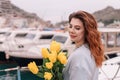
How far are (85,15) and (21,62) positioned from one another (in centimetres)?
2045

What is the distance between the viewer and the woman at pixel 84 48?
255cm

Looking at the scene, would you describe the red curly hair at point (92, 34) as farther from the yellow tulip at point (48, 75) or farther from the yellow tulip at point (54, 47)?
the yellow tulip at point (48, 75)

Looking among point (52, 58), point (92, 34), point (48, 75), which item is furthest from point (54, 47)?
point (92, 34)

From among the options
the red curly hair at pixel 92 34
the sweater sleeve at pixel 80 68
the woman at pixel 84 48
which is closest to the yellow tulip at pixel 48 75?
the woman at pixel 84 48

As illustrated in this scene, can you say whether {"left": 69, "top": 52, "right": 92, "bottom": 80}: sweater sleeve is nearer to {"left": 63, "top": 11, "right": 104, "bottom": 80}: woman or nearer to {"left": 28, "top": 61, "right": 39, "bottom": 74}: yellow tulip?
Answer: {"left": 63, "top": 11, "right": 104, "bottom": 80}: woman

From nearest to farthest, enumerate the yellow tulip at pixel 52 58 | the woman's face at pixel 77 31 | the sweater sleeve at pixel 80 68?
the sweater sleeve at pixel 80 68, the woman's face at pixel 77 31, the yellow tulip at pixel 52 58

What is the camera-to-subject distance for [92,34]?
2615mm

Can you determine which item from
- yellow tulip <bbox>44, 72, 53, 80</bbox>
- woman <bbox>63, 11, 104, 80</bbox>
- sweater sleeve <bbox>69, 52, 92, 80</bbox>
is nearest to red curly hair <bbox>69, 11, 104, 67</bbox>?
woman <bbox>63, 11, 104, 80</bbox>

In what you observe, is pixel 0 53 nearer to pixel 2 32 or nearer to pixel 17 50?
pixel 17 50

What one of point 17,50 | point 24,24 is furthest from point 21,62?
point 24,24

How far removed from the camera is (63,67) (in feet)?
9.23

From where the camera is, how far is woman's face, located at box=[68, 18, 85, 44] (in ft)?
8.66

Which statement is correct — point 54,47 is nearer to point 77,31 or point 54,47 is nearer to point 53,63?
point 53,63

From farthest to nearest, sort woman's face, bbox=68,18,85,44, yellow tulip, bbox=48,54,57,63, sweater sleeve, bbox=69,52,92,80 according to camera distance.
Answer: yellow tulip, bbox=48,54,57,63 → woman's face, bbox=68,18,85,44 → sweater sleeve, bbox=69,52,92,80
